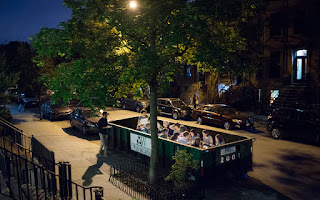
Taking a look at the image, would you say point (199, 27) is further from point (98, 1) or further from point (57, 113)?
point (57, 113)

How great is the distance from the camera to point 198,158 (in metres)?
8.18

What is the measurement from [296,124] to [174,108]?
1001 cm

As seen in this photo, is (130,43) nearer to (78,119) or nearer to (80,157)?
(80,157)

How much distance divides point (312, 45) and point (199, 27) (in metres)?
20.5

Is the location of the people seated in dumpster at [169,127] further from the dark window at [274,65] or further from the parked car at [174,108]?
the dark window at [274,65]

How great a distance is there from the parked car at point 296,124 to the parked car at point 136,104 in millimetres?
12623

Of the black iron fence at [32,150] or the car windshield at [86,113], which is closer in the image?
the black iron fence at [32,150]

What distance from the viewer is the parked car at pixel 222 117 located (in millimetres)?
17688

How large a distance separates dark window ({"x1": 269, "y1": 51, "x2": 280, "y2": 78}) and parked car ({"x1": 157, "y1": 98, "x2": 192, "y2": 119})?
9.95 metres

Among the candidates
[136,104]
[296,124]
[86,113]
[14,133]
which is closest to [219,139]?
[296,124]

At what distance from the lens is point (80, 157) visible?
38.6 feet

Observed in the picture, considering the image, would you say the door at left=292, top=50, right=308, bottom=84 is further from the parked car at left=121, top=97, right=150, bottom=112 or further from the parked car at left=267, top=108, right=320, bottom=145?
the parked car at left=121, top=97, right=150, bottom=112

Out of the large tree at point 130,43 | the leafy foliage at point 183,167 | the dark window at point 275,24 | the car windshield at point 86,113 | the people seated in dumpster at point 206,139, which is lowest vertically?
the leafy foliage at point 183,167

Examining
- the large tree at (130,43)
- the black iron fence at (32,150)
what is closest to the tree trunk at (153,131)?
the large tree at (130,43)
